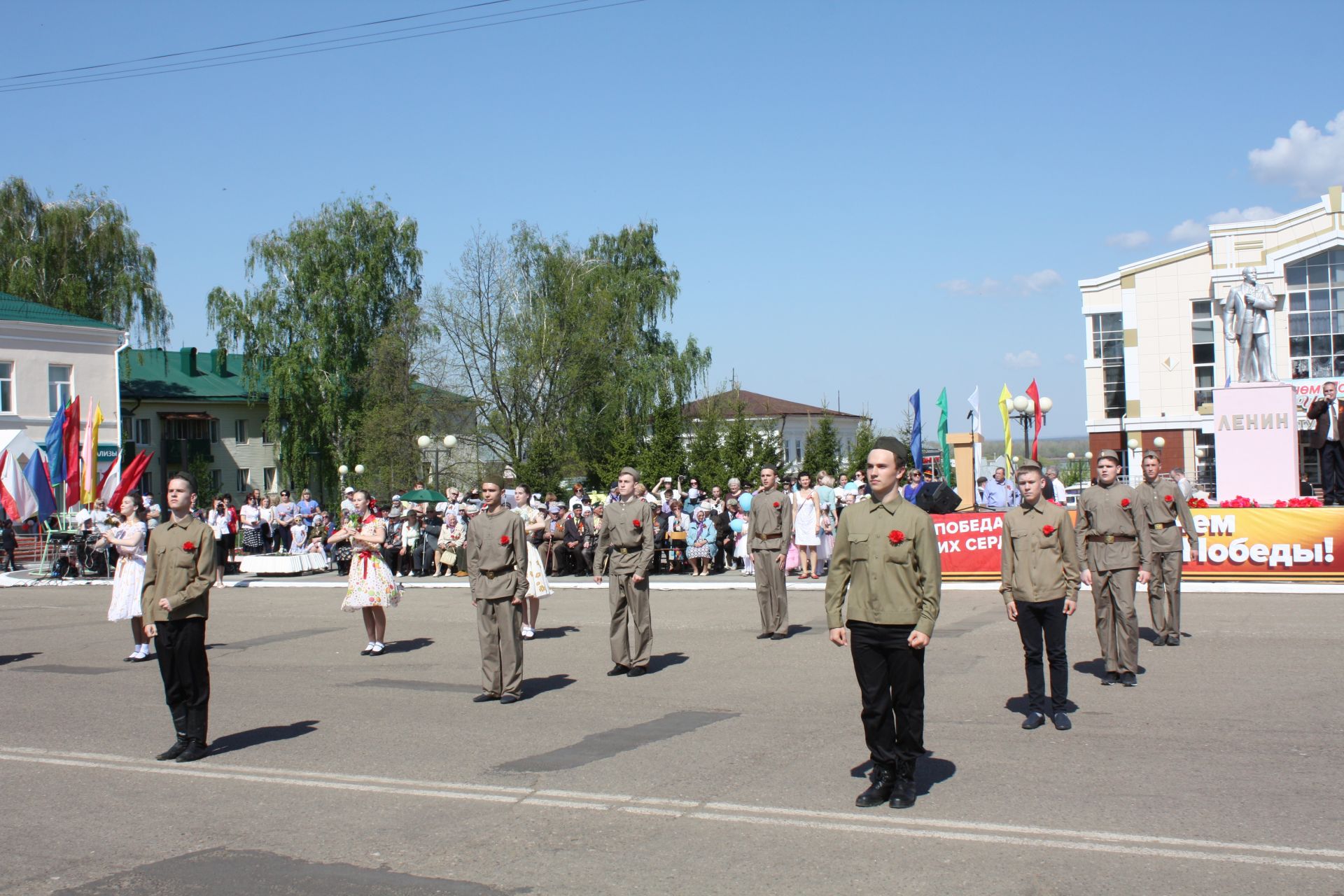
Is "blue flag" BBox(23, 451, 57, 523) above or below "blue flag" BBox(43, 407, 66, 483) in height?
below

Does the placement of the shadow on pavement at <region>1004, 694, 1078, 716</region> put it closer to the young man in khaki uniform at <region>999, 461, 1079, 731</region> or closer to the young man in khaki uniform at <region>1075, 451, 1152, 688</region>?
the young man in khaki uniform at <region>999, 461, 1079, 731</region>

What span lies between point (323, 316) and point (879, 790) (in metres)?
47.8

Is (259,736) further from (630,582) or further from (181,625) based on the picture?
(630,582)

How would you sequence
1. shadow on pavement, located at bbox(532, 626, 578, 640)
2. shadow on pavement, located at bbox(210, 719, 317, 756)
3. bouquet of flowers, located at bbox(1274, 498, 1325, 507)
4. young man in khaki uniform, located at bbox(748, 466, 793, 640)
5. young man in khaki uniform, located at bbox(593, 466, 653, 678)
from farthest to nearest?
bouquet of flowers, located at bbox(1274, 498, 1325, 507) < shadow on pavement, located at bbox(532, 626, 578, 640) < young man in khaki uniform, located at bbox(748, 466, 793, 640) < young man in khaki uniform, located at bbox(593, 466, 653, 678) < shadow on pavement, located at bbox(210, 719, 317, 756)

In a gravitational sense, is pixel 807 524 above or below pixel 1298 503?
below

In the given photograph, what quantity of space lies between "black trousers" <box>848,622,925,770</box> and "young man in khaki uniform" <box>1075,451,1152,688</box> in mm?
4234

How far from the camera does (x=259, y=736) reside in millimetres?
8648

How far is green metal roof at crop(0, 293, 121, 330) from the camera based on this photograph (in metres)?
44.7

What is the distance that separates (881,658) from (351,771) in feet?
11.4

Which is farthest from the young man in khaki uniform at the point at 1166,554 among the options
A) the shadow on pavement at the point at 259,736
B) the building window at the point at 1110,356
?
the building window at the point at 1110,356

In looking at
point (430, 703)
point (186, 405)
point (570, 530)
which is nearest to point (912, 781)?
point (430, 703)

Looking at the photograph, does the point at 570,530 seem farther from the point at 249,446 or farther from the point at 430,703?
the point at 249,446

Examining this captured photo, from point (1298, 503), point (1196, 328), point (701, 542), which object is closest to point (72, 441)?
point (701, 542)

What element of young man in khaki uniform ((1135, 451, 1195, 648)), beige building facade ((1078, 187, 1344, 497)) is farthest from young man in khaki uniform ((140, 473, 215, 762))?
beige building facade ((1078, 187, 1344, 497))
